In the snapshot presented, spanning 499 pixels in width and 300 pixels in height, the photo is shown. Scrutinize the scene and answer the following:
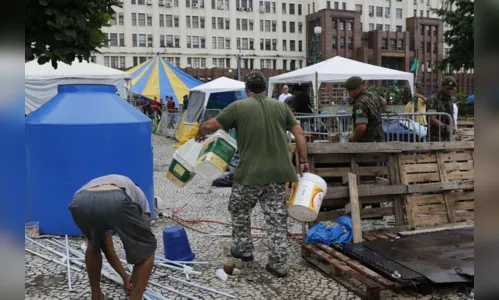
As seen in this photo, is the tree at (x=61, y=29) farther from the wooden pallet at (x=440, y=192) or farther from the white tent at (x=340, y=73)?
the white tent at (x=340, y=73)

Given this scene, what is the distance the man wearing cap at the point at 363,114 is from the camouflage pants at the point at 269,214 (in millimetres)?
1663

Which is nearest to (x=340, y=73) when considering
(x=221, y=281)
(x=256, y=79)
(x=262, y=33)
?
(x=256, y=79)

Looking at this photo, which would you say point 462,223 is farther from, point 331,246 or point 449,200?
point 331,246

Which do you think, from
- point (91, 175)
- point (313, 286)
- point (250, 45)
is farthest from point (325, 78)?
point (250, 45)

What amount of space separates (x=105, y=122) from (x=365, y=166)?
341 centimetres

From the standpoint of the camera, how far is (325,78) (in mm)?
13086

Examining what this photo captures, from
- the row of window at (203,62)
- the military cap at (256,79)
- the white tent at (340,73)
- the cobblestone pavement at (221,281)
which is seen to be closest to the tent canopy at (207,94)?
the white tent at (340,73)

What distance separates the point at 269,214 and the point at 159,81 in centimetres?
2095

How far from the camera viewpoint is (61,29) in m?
2.36

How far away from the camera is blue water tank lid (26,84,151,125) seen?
617cm

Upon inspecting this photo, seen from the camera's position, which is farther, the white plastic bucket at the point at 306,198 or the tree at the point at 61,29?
the white plastic bucket at the point at 306,198

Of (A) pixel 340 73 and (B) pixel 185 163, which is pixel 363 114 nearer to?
(B) pixel 185 163

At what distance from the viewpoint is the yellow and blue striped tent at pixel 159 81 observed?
24438 mm

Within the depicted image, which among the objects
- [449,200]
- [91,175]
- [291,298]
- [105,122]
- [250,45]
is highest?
[250,45]
